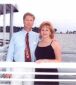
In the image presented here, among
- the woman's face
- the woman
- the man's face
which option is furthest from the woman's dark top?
the man's face

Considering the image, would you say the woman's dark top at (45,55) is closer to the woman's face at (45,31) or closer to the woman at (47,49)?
the woman at (47,49)

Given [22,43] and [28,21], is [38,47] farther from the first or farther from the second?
[28,21]

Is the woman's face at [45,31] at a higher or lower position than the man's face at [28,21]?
lower

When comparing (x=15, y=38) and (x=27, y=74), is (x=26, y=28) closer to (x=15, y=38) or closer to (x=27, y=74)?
(x=15, y=38)

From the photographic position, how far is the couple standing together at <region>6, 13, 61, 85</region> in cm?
466

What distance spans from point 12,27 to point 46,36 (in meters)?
5.76

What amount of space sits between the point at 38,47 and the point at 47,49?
0.49 ft

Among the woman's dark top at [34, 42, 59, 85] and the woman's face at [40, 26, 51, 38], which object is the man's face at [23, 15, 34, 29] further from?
the woman's dark top at [34, 42, 59, 85]

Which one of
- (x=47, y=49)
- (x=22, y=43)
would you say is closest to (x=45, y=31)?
(x=47, y=49)

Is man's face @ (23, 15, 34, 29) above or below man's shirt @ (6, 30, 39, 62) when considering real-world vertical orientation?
above

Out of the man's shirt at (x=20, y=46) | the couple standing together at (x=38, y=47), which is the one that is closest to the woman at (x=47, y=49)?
the couple standing together at (x=38, y=47)

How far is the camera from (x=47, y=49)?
468 cm

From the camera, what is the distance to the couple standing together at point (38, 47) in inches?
183

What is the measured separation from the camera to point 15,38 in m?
4.96
